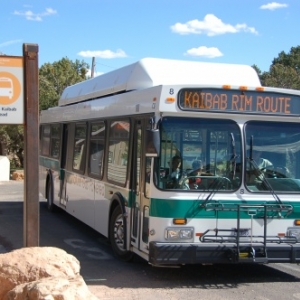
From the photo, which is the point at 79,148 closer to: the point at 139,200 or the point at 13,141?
the point at 139,200

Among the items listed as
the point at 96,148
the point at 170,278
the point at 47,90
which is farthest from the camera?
the point at 47,90

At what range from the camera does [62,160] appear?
14.1 m

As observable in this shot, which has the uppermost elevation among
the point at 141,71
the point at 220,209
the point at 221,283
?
the point at 141,71

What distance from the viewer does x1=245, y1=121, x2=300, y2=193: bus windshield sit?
805 centimetres

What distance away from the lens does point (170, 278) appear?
845 cm

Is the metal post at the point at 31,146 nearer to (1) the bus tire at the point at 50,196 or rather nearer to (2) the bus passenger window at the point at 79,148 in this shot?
(2) the bus passenger window at the point at 79,148

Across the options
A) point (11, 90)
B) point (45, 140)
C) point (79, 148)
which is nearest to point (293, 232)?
point (11, 90)

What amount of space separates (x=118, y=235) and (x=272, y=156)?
9.73 feet

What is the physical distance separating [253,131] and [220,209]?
1.23 meters

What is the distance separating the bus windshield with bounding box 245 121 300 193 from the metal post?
2913 mm

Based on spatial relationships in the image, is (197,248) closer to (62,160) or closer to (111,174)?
(111,174)

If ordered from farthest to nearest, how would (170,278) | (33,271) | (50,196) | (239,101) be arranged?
(50,196)
(170,278)
(239,101)
(33,271)

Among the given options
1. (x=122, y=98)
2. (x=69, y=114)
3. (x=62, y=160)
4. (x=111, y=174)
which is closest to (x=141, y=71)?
(x=122, y=98)

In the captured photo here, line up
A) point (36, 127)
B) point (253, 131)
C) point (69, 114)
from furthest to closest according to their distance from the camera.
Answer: point (69, 114)
point (253, 131)
point (36, 127)
